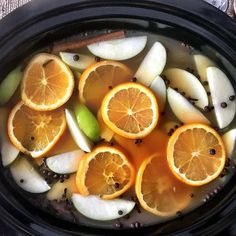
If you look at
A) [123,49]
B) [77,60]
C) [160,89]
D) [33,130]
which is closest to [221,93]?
[160,89]

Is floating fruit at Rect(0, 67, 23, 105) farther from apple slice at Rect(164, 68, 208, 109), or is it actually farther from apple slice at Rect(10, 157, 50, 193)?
apple slice at Rect(164, 68, 208, 109)

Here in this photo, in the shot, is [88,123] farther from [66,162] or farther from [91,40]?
[91,40]

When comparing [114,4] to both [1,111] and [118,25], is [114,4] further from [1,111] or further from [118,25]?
[1,111]

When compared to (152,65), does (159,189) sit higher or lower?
lower

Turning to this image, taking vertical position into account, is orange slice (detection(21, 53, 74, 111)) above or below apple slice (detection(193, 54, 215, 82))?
above

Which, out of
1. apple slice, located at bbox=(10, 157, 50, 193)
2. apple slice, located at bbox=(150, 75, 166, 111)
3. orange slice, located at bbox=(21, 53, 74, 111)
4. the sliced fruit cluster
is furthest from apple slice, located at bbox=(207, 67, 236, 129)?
apple slice, located at bbox=(10, 157, 50, 193)

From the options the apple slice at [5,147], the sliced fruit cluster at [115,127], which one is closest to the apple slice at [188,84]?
the sliced fruit cluster at [115,127]
